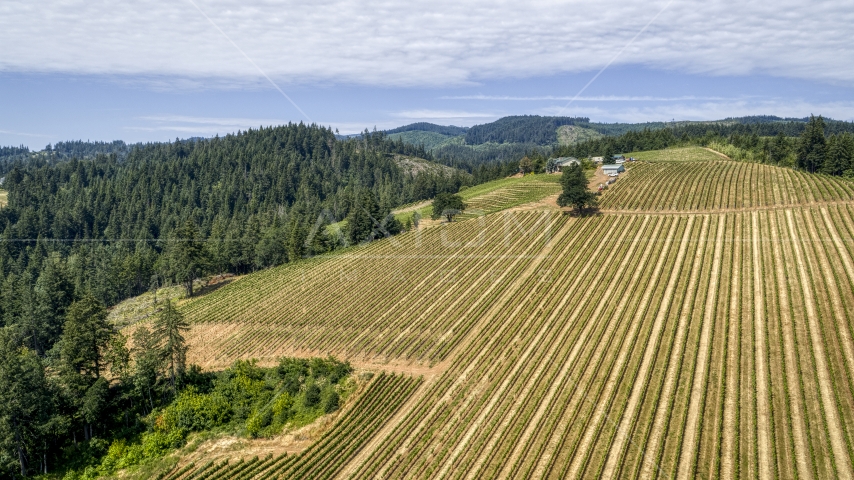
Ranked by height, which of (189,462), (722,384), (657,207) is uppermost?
(657,207)

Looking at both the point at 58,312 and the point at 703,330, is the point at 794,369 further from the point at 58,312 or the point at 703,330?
the point at 58,312

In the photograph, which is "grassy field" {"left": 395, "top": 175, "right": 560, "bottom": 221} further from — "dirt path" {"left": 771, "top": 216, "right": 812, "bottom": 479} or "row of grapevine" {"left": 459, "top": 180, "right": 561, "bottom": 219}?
"dirt path" {"left": 771, "top": 216, "right": 812, "bottom": 479}

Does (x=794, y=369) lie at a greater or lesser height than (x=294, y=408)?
greater

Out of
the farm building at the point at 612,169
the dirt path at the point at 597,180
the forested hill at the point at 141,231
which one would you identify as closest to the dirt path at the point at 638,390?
the dirt path at the point at 597,180

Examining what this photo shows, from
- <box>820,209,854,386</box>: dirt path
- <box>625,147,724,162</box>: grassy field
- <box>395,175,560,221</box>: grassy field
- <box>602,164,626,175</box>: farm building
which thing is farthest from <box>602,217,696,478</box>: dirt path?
<box>625,147,724,162</box>: grassy field

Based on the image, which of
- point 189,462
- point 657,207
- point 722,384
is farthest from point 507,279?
point 189,462

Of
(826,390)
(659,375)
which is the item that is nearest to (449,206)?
(659,375)

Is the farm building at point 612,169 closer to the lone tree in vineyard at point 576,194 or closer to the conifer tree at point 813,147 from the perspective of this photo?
the lone tree in vineyard at point 576,194
